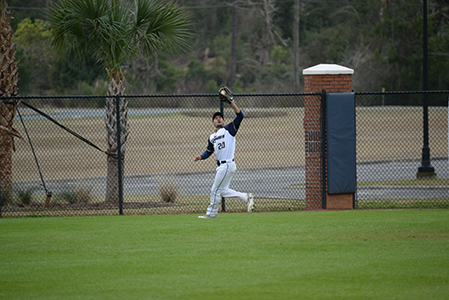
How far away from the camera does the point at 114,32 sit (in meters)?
12.0

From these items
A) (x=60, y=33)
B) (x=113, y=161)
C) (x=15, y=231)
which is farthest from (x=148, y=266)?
(x=60, y=33)

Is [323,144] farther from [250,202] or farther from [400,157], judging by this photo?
[400,157]

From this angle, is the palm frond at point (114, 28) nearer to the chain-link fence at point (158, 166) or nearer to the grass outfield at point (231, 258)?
the chain-link fence at point (158, 166)

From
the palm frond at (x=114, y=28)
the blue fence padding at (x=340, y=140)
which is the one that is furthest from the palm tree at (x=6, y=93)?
the blue fence padding at (x=340, y=140)

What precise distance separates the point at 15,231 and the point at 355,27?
50772 millimetres

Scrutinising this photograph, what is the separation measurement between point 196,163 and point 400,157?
7.95 meters

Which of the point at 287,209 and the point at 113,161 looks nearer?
the point at 287,209

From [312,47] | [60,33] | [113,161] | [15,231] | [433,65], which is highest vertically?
[312,47]

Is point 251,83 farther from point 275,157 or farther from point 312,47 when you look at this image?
point 275,157

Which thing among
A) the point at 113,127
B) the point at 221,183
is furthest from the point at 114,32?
the point at 221,183

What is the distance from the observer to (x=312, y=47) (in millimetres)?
57812

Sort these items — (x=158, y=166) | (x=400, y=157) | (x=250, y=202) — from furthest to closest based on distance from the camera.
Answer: (x=400, y=157)
(x=158, y=166)
(x=250, y=202)

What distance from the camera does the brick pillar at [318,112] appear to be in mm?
10734

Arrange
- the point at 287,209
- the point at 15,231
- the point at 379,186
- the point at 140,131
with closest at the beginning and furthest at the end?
the point at 15,231 → the point at 287,209 → the point at 379,186 → the point at 140,131
